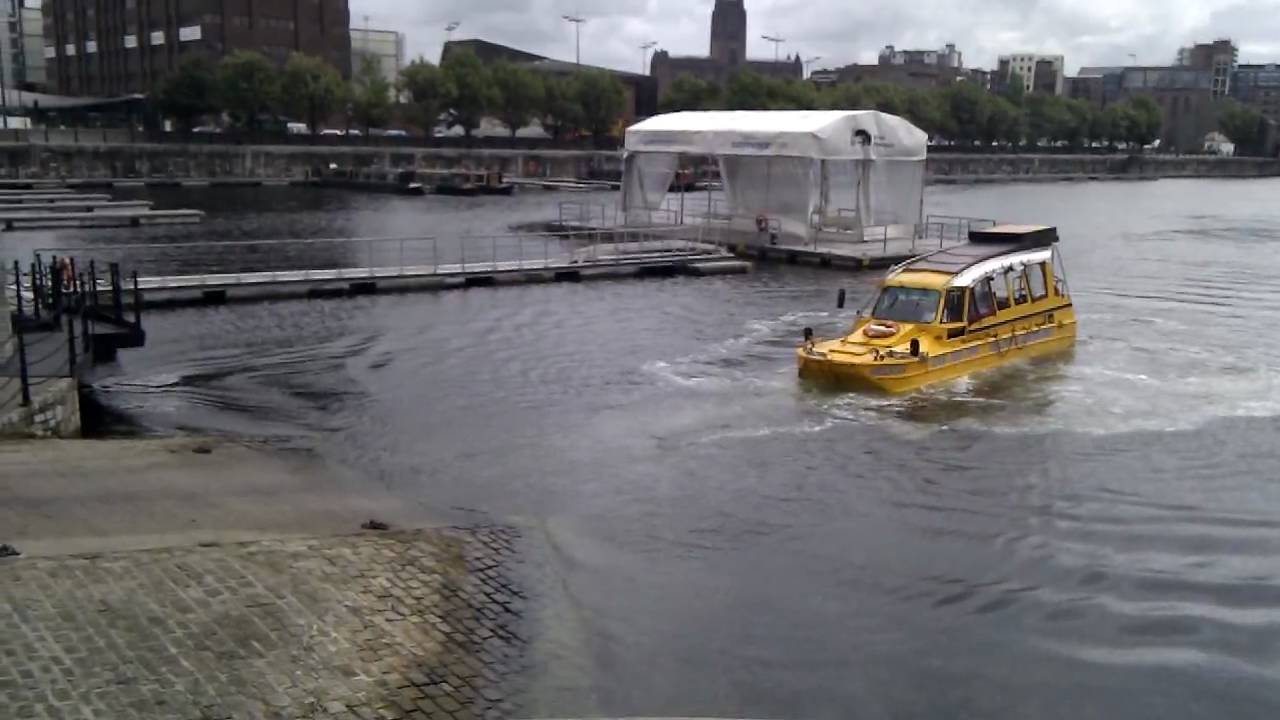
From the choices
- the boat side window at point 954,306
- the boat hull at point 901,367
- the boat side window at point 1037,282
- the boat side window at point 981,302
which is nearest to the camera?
the boat hull at point 901,367

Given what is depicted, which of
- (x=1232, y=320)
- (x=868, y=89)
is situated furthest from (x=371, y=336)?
(x=868, y=89)

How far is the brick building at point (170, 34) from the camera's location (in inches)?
4796

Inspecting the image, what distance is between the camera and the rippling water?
10.6 meters

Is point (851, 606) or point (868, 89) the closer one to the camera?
point (851, 606)

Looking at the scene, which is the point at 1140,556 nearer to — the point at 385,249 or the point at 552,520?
the point at 552,520

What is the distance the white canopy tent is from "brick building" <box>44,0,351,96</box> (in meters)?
81.6

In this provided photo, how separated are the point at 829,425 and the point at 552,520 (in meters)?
6.32

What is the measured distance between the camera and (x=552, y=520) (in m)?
14.3

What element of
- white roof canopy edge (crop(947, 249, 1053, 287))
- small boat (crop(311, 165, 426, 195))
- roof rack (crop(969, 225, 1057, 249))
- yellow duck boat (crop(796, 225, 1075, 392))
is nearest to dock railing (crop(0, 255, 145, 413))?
yellow duck boat (crop(796, 225, 1075, 392))

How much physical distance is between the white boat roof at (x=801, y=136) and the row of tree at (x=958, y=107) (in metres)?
82.4

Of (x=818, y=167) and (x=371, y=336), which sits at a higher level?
(x=818, y=167)

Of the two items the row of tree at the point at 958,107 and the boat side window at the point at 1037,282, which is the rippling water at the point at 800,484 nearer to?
the boat side window at the point at 1037,282

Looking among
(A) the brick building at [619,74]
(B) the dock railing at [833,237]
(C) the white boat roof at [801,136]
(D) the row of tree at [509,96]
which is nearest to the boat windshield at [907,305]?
(C) the white boat roof at [801,136]

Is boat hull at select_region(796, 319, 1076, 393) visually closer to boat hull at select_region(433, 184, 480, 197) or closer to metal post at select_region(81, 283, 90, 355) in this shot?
metal post at select_region(81, 283, 90, 355)
